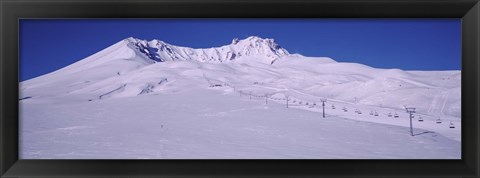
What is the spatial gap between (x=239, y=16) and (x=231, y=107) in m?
0.59

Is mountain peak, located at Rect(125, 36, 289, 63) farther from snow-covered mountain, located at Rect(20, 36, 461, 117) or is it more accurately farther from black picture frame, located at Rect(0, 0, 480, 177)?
black picture frame, located at Rect(0, 0, 480, 177)

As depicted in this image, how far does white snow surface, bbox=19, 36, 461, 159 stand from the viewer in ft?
7.09

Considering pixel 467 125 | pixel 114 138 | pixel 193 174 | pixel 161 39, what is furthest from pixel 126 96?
pixel 467 125

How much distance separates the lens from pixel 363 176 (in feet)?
6.75

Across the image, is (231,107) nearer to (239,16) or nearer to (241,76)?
(241,76)

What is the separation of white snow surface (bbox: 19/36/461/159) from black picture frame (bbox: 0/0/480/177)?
68mm

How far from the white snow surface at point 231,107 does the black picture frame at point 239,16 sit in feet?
0.22

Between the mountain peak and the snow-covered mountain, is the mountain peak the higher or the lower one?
the higher one

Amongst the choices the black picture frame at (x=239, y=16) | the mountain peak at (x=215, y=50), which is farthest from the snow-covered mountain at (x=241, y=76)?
the black picture frame at (x=239, y=16)

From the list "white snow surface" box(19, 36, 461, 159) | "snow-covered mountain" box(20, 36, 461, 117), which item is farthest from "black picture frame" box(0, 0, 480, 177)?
"snow-covered mountain" box(20, 36, 461, 117)

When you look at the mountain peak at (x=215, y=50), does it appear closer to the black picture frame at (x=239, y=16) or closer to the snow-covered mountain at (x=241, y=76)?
the snow-covered mountain at (x=241, y=76)

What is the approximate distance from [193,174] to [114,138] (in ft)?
1.85

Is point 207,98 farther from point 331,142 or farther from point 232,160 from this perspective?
point 331,142

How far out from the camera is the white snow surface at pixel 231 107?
216 centimetres
